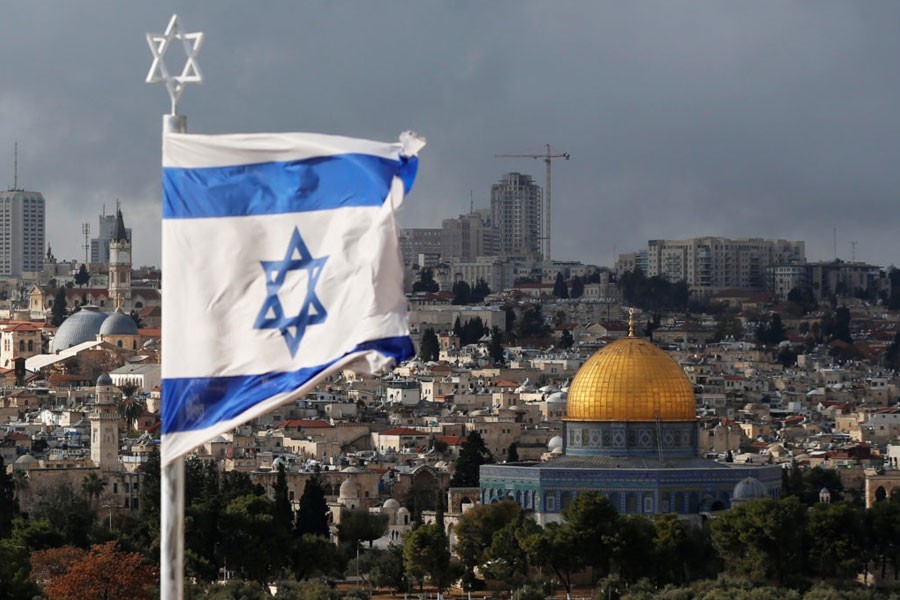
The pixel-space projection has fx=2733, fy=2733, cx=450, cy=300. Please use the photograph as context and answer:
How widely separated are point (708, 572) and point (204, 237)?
1943 inches

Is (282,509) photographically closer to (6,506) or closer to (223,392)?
(6,506)

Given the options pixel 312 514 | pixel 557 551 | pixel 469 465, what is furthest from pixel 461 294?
pixel 557 551

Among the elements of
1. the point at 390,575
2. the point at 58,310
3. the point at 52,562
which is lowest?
the point at 390,575

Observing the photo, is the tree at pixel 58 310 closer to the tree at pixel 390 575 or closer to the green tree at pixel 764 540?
the tree at pixel 390 575

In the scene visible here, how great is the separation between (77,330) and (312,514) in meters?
75.6

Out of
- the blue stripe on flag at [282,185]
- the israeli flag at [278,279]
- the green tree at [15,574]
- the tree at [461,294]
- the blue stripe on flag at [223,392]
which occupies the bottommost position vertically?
the green tree at [15,574]

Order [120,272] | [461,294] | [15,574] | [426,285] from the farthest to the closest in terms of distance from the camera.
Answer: [426,285] < [461,294] < [120,272] < [15,574]

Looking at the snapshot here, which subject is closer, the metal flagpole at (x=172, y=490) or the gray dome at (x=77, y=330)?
the metal flagpole at (x=172, y=490)

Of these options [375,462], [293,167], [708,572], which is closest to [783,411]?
[375,462]

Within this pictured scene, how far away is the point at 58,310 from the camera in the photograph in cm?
15575

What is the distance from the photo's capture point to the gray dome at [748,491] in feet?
225

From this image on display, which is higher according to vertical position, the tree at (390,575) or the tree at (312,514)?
the tree at (312,514)

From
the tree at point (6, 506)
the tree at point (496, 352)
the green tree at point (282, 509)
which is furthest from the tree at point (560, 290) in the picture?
the tree at point (6, 506)

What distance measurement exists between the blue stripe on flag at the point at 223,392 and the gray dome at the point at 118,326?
128 meters
